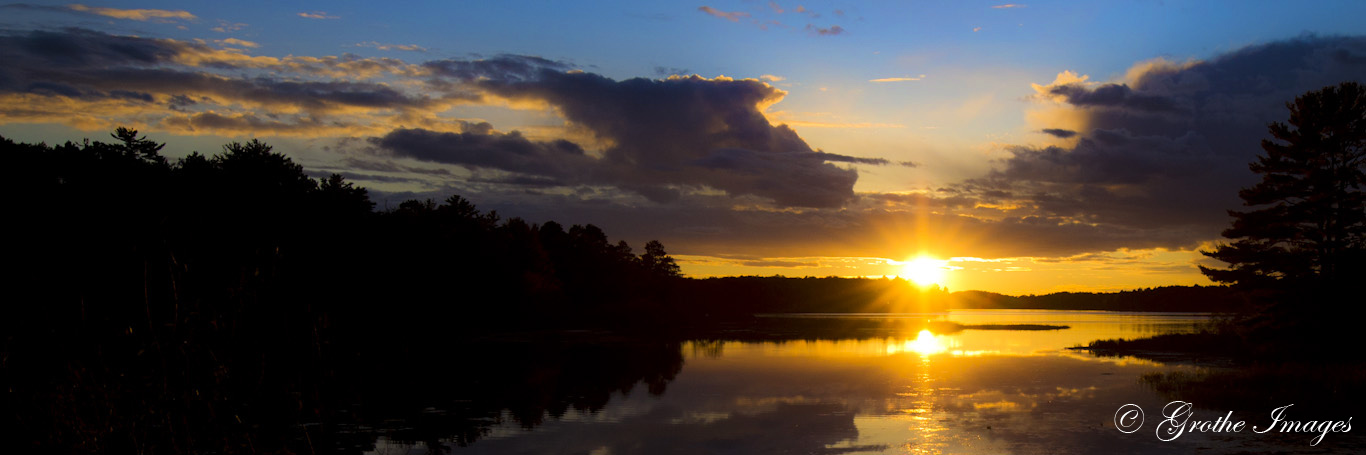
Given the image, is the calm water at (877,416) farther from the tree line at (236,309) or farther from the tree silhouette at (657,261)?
the tree silhouette at (657,261)

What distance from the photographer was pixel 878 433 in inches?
889

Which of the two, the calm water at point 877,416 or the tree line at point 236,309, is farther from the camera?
the calm water at point 877,416

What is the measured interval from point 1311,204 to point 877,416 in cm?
3527

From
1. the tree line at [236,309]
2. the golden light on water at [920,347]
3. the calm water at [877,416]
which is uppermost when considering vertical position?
the tree line at [236,309]

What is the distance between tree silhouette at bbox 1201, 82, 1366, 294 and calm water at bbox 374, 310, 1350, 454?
30.3 feet

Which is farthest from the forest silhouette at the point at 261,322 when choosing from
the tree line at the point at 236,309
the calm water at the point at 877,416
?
the calm water at the point at 877,416

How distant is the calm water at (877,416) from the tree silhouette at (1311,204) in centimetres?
924

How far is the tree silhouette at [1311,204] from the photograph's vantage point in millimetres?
45469

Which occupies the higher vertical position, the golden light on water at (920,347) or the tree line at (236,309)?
the tree line at (236,309)

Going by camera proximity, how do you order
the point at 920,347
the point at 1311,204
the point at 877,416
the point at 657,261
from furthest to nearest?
1. the point at 657,261
2. the point at 920,347
3. the point at 1311,204
4. the point at 877,416

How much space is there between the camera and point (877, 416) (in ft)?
84.5

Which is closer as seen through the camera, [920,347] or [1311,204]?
[1311,204]

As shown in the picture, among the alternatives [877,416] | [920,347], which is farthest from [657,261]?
[877,416]

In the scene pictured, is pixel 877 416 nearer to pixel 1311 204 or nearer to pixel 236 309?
pixel 236 309
